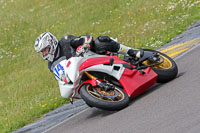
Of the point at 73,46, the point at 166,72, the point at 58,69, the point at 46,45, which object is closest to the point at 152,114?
the point at 166,72

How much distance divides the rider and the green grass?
2347mm

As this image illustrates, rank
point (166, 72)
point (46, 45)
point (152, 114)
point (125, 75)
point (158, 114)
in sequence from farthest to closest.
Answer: point (166, 72)
point (46, 45)
point (125, 75)
point (152, 114)
point (158, 114)

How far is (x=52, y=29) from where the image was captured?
64.5 feet

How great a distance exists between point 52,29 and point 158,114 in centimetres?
1523

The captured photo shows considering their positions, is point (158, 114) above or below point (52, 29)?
above

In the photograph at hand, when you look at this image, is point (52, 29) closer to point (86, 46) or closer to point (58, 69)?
point (58, 69)

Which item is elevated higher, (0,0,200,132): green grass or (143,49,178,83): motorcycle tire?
(143,49,178,83): motorcycle tire

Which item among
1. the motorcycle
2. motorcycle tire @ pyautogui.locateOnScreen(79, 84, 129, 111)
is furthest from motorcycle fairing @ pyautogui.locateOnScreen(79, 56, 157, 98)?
motorcycle tire @ pyautogui.locateOnScreen(79, 84, 129, 111)

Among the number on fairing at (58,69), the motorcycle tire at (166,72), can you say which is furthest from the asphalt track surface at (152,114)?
the number on fairing at (58,69)

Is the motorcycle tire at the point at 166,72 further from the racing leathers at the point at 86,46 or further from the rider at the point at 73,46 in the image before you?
the racing leathers at the point at 86,46

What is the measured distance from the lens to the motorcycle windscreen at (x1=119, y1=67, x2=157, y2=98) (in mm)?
6314

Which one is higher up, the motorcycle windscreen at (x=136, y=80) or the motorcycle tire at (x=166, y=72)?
the motorcycle windscreen at (x=136, y=80)

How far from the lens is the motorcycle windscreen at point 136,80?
631cm

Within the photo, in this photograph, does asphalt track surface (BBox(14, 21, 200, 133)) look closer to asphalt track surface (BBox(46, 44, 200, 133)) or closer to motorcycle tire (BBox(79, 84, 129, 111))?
asphalt track surface (BBox(46, 44, 200, 133))
